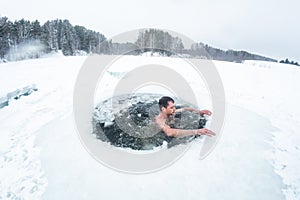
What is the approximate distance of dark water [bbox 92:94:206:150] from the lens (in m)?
2.51

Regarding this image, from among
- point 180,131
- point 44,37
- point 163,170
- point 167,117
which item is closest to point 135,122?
point 167,117

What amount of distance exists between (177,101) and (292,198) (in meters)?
2.39

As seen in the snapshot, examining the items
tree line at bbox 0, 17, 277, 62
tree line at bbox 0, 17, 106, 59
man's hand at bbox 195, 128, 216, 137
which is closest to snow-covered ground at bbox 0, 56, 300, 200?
man's hand at bbox 195, 128, 216, 137

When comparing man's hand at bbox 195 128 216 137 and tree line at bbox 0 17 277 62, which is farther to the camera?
tree line at bbox 0 17 277 62

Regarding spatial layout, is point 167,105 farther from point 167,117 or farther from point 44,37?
point 44,37

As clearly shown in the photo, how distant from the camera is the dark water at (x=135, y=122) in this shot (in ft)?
8.22

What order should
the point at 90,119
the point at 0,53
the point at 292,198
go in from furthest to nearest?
the point at 0,53 < the point at 90,119 < the point at 292,198

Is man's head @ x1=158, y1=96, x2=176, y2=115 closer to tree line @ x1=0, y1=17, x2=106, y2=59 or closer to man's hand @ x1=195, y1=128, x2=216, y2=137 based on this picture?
man's hand @ x1=195, y1=128, x2=216, y2=137

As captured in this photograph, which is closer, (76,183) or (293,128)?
(76,183)

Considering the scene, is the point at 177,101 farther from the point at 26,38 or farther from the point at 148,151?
the point at 26,38

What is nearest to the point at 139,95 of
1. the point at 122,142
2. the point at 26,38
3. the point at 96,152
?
the point at 122,142

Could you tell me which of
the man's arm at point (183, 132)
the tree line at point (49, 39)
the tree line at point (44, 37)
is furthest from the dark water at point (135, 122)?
the tree line at point (44, 37)

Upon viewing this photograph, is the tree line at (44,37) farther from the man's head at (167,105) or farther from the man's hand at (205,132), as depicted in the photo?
the man's hand at (205,132)

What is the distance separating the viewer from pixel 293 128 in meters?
2.82
